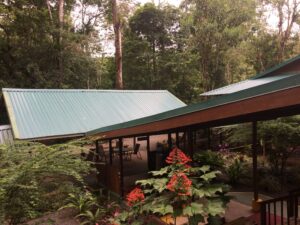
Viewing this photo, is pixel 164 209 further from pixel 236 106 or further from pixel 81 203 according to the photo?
pixel 81 203

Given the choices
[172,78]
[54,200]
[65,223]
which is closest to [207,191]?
[54,200]

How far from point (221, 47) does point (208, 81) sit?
9.42 ft

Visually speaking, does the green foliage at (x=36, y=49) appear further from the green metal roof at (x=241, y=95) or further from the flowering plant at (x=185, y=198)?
the flowering plant at (x=185, y=198)

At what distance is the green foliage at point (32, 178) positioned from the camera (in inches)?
153

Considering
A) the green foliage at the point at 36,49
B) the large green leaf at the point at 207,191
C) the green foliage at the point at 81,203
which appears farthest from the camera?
the green foliage at the point at 36,49

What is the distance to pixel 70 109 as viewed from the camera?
952cm

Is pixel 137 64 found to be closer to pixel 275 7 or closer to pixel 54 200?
pixel 275 7

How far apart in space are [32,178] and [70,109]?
575 cm

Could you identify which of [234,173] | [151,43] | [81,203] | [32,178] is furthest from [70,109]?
[151,43]

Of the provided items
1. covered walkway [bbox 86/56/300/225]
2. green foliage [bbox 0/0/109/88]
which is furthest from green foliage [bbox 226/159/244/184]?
green foliage [bbox 0/0/109/88]

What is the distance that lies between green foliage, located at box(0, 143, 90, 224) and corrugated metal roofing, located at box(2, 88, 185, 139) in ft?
9.69

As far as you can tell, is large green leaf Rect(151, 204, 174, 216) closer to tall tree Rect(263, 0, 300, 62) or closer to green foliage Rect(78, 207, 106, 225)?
green foliage Rect(78, 207, 106, 225)

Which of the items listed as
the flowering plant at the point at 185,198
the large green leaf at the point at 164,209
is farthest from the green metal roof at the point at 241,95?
the large green leaf at the point at 164,209

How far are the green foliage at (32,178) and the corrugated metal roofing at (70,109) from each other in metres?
2.95
